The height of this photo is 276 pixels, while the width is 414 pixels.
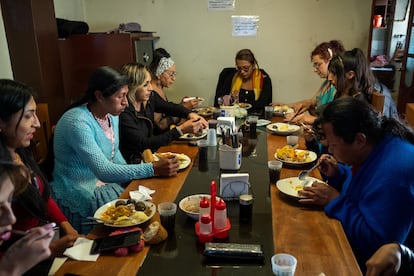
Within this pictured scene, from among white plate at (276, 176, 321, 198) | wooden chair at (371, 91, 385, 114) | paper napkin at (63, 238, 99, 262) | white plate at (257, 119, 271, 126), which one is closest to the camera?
paper napkin at (63, 238, 99, 262)

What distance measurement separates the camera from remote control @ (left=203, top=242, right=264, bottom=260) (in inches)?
44.3

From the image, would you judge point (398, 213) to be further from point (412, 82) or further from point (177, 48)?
point (177, 48)

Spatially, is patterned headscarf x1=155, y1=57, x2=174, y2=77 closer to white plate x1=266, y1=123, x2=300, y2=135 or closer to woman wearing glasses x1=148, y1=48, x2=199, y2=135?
woman wearing glasses x1=148, y1=48, x2=199, y2=135

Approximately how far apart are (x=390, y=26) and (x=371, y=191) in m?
3.70

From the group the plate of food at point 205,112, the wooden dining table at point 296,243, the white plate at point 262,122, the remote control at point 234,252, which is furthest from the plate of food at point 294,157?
the plate of food at point 205,112

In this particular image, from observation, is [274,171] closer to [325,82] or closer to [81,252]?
[81,252]

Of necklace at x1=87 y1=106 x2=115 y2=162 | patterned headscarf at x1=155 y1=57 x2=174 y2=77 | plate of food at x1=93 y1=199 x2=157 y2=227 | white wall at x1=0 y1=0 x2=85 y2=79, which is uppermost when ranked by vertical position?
white wall at x1=0 y1=0 x2=85 y2=79

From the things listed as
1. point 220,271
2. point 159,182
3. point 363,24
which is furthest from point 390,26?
point 220,271

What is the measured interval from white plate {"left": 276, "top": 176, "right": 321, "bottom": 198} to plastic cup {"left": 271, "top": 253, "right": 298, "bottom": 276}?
462mm

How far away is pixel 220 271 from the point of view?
1.08 meters

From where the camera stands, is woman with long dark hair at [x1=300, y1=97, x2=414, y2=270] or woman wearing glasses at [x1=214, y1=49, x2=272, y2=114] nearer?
woman with long dark hair at [x1=300, y1=97, x2=414, y2=270]

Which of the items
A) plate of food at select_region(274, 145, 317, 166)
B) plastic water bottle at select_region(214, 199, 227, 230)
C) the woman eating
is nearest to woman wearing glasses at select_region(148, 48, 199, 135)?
the woman eating

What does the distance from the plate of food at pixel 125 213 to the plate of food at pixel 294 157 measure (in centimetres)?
81

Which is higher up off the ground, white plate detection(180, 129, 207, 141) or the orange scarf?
the orange scarf
